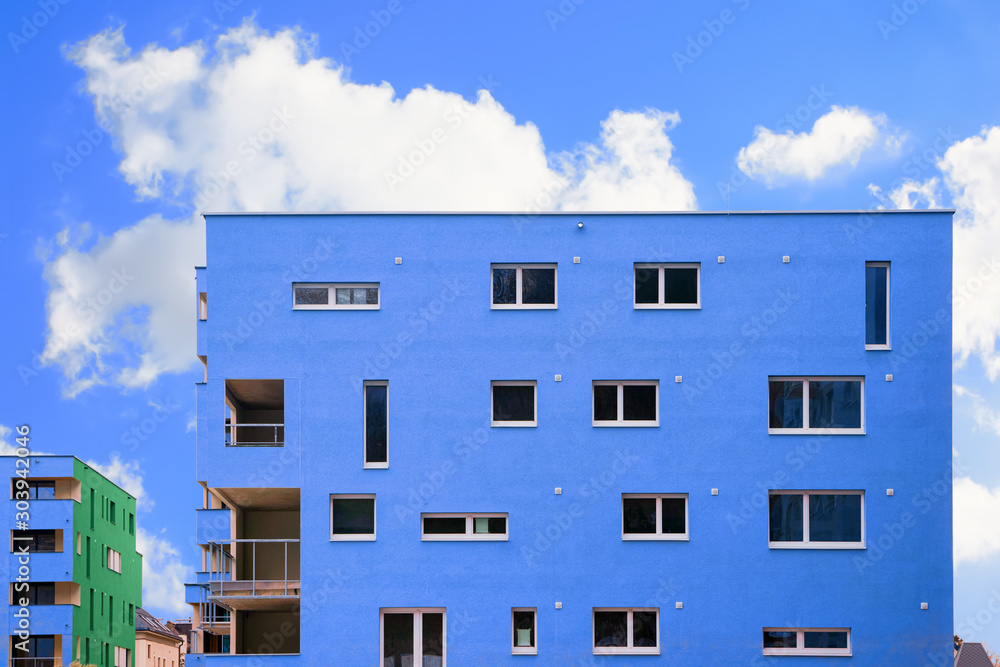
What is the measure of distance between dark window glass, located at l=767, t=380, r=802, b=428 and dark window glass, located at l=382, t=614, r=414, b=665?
891cm

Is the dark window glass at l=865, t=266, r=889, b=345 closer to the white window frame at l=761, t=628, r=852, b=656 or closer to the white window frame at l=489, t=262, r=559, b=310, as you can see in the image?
the white window frame at l=761, t=628, r=852, b=656

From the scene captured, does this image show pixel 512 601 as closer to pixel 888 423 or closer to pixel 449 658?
pixel 449 658

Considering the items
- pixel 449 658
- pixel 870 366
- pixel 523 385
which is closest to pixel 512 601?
pixel 449 658

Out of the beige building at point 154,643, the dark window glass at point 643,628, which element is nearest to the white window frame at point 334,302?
the dark window glass at point 643,628

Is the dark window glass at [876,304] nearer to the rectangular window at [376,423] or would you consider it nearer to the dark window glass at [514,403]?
the dark window glass at [514,403]

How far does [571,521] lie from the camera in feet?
79.3

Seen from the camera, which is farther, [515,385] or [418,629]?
[515,385]

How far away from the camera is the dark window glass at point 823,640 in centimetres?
2395

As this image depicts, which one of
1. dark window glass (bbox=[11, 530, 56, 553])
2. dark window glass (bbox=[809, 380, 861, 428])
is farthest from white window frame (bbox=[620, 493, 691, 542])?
dark window glass (bbox=[11, 530, 56, 553])

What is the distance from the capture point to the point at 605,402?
2473 cm

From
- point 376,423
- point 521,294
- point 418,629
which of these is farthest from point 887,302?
point 418,629

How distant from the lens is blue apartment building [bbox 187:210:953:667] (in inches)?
941

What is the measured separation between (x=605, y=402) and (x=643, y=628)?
484cm

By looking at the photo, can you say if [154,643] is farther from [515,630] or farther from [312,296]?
[515,630]
